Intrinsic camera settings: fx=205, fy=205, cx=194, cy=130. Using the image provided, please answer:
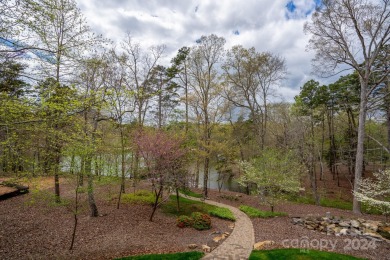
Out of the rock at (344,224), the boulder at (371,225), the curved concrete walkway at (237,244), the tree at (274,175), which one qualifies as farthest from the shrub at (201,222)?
the boulder at (371,225)

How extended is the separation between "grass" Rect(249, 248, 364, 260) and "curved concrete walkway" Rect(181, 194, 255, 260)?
449 millimetres

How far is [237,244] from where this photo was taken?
307 inches

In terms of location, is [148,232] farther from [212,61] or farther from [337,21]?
[337,21]

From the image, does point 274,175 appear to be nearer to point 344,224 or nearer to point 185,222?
point 344,224

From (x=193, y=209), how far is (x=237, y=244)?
18.8ft

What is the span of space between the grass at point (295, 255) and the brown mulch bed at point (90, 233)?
2180mm

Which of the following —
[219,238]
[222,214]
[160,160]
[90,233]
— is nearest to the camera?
[219,238]

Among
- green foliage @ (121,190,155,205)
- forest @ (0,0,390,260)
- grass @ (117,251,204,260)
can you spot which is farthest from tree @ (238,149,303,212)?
green foliage @ (121,190,155,205)

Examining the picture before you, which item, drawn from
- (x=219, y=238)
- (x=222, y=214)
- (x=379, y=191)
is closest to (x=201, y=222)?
(x=219, y=238)

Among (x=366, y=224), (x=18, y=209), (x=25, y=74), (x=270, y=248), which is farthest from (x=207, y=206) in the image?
(x=25, y=74)

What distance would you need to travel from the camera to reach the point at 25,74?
4.61 m

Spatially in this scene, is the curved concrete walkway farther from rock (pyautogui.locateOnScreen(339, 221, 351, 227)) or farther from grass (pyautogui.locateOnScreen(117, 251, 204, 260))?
rock (pyautogui.locateOnScreen(339, 221, 351, 227))

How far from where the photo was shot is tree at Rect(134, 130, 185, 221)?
10.6 m

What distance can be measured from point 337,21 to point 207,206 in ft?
46.8
